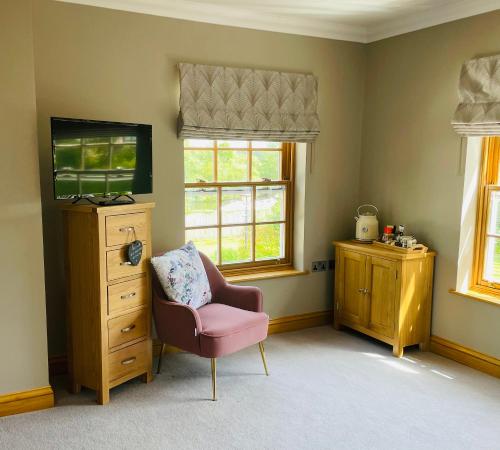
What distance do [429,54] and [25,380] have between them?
3.59m

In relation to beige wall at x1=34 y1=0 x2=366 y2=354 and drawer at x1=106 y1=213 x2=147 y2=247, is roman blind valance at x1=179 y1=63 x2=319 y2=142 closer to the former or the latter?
beige wall at x1=34 y1=0 x2=366 y2=354

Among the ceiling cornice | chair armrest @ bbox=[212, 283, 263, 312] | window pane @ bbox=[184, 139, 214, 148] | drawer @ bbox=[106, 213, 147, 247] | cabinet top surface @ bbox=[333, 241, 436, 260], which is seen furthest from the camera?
window pane @ bbox=[184, 139, 214, 148]

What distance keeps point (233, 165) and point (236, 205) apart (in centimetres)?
33

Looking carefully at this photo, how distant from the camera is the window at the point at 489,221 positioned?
376 centimetres

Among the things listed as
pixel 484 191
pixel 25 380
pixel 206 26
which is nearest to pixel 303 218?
pixel 484 191

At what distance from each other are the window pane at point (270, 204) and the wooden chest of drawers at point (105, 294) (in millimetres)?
1294

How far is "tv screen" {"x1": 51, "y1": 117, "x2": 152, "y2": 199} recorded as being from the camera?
3.01 m

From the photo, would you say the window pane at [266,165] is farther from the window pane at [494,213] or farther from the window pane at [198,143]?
the window pane at [494,213]

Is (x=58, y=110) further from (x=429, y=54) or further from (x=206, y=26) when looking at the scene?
(x=429, y=54)

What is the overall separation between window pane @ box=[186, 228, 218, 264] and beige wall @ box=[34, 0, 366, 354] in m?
0.19

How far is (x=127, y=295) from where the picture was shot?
10.7 feet

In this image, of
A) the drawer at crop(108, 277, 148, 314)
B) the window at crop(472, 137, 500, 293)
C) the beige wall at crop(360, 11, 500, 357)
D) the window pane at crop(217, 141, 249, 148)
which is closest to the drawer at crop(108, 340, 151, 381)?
the drawer at crop(108, 277, 148, 314)

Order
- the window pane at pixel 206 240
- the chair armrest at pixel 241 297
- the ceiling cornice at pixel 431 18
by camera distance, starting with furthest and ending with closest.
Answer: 1. the window pane at pixel 206 240
2. the chair armrest at pixel 241 297
3. the ceiling cornice at pixel 431 18

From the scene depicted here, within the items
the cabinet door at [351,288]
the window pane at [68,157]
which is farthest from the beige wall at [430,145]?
the window pane at [68,157]
